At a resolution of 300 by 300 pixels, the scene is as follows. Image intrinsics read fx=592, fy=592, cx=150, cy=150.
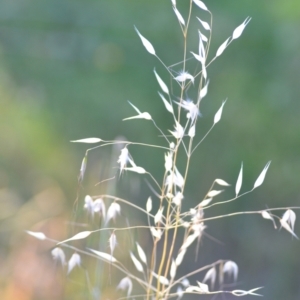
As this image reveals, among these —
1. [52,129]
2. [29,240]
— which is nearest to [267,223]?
[52,129]

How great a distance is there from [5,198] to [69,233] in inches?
47.1

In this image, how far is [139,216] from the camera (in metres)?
2.22

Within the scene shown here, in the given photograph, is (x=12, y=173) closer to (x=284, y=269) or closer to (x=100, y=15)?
(x=100, y=15)

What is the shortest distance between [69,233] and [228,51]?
62.2 inches

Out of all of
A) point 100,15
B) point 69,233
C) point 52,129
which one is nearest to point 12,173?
point 52,129

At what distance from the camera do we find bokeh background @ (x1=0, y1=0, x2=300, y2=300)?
2141 millimetres

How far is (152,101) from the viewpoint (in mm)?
2152

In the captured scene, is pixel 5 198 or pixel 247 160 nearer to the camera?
pixel 5 198

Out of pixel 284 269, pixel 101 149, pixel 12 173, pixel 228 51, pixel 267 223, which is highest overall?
pixel 228 51

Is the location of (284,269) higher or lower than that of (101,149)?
lower

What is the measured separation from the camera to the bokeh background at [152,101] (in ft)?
7.02

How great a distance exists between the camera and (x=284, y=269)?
7.40ft

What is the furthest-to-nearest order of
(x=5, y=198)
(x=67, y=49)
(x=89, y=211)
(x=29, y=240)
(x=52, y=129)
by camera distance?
(x=67, y=49) → (x=52, y=129) → (x=5, y=198) → (x=29, y=240) → (x=89, y=211)

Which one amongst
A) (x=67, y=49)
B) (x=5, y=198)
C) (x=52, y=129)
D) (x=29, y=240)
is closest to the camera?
(x=29, y=240)
